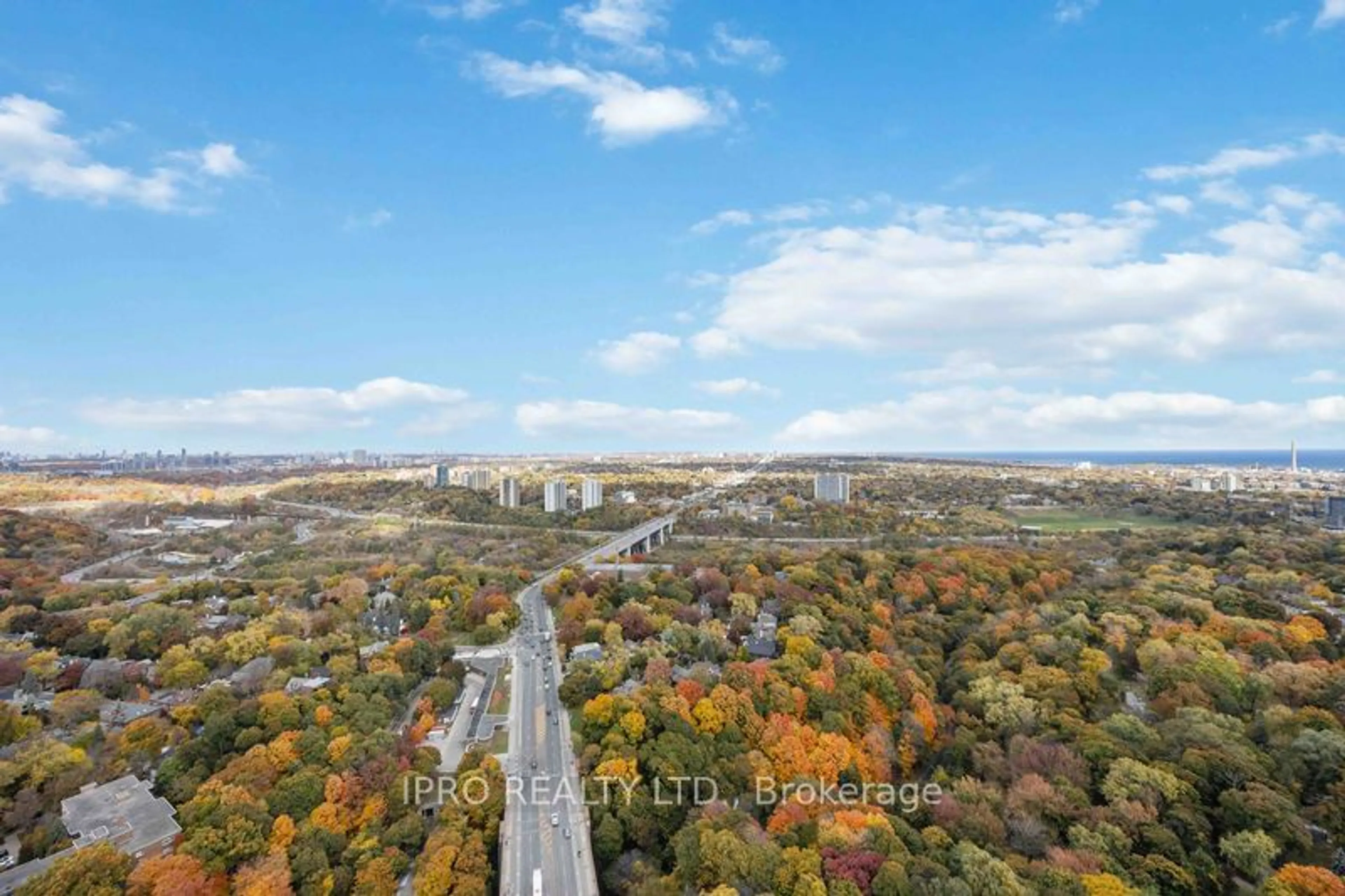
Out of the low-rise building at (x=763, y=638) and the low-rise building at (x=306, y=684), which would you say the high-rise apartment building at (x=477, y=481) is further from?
the low-rise building at (x=763, y=638)

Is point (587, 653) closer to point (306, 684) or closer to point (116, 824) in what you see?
point (306, 684)

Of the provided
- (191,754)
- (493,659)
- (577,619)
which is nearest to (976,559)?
(577,619)

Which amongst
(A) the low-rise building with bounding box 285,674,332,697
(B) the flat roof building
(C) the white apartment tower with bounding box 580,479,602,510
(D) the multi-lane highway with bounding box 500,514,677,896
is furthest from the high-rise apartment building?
(B) the flat roof building

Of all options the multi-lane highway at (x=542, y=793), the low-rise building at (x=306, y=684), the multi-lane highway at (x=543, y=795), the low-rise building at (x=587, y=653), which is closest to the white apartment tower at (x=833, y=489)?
the low-rise building at (x=587, y=653)

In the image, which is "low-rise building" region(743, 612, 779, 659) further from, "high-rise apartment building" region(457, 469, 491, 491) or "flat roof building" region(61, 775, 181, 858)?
"high-rise apartment building" region(457, 469, 491, 491)

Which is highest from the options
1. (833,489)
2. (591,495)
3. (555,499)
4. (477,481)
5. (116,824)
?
(477,481)

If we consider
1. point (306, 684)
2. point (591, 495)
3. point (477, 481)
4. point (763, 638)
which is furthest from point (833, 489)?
point (306, 684)
